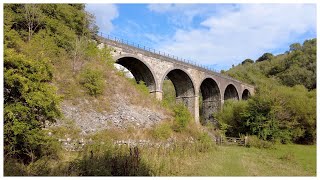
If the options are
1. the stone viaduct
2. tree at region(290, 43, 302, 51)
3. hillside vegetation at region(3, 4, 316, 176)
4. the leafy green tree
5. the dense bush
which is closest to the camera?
the leafy green tree

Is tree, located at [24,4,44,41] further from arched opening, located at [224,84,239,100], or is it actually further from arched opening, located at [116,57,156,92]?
arched opening, located at [224,84,239,100]

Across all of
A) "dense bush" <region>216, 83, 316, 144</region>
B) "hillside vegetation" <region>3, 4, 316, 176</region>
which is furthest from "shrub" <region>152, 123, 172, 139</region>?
"dense bush" <region>216, 83, 316, 144</region>

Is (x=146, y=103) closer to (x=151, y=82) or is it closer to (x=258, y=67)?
(x=151, y=82)

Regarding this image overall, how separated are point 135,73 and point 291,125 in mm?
13828

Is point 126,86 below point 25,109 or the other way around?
the other way around

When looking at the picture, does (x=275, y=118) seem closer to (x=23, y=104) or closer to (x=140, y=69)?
(x=140, y=69)

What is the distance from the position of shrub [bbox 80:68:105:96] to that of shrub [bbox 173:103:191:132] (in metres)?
4.61

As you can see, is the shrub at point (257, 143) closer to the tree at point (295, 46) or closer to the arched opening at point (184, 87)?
the arched opening at point (184, 87)

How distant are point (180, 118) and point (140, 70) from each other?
11018 mm

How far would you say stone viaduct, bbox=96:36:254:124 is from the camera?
26.2 metres

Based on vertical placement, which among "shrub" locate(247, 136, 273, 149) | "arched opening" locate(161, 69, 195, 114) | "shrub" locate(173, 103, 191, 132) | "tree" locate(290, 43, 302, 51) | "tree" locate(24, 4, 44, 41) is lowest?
"shrub" locate(247, 136, 273, 149)

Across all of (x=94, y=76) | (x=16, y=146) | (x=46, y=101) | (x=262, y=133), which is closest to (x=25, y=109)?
(x=46, y=101)

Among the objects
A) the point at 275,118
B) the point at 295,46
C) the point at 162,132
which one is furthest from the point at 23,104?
the point at 295,46

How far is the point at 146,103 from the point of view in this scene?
1892 centimetres
